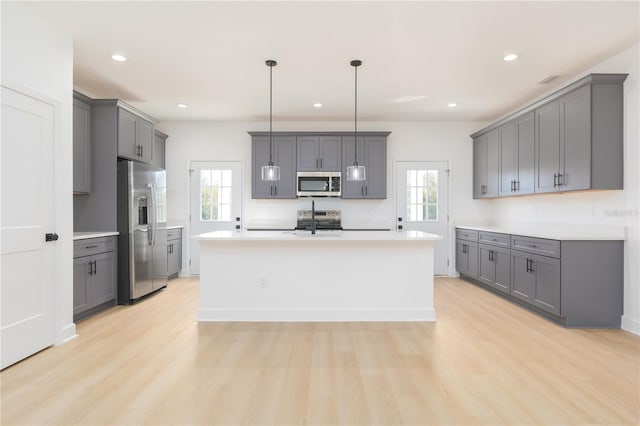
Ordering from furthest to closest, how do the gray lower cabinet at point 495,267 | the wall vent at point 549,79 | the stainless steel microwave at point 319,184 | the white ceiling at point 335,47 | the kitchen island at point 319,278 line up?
the stainless steel microwave at point 319,184, the gray lower cabinet at point 495,267, the wall vent at point 549,79, the kitchen island at point 319,278, the white ceiling at point 335,47

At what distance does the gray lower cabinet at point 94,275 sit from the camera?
3.53 meters

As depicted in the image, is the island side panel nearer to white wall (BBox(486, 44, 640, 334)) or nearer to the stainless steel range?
white wall (BBox(486, 44, 640, 334))

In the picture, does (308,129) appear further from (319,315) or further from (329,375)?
(329,375)

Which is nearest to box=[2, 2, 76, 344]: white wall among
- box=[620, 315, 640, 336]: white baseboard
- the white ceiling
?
the white ceiling

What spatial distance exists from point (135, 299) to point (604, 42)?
577 cm

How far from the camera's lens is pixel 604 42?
3.20 metres

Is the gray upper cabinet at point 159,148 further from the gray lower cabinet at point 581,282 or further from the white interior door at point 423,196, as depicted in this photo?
the gray lower cabinet at point 581,282

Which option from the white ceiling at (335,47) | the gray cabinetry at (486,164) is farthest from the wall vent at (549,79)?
the gray cabinetry at (486,164)

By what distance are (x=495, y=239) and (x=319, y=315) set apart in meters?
2.73

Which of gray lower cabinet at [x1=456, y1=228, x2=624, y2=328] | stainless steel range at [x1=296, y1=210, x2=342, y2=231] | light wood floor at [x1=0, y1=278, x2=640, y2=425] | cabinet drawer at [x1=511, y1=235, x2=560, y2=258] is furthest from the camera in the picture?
stainless steel range at [x1=296, y1=210, x2=342, y2=231]

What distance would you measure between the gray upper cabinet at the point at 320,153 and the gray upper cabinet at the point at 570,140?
2.55 meters

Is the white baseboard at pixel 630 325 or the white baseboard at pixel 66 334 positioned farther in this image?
the white baseboard at pixel 630 325

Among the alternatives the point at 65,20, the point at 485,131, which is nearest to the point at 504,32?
the point at 485,131

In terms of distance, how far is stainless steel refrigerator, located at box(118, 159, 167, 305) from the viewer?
421 centimetres
